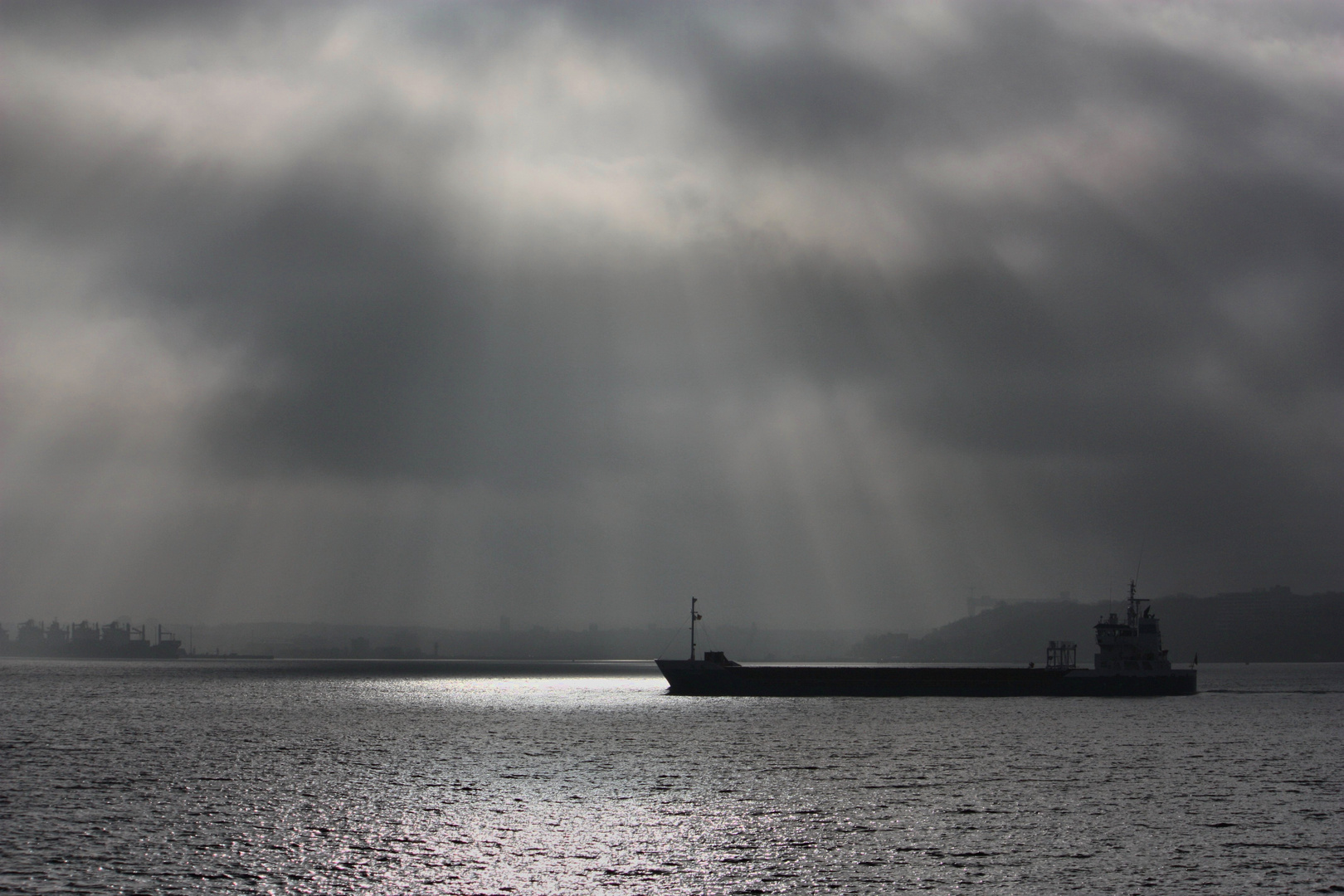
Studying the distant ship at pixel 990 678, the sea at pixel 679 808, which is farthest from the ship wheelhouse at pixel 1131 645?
the sea at pixel 679 808

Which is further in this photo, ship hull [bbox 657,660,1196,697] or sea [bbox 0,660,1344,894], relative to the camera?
ship hull [bbox 657,660,1196,697]

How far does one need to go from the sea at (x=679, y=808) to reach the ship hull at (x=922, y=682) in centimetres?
3549

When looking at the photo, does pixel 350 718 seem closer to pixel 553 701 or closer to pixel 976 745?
pixel 553 701

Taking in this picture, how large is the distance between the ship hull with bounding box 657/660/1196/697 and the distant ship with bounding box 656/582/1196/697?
11 centimetres

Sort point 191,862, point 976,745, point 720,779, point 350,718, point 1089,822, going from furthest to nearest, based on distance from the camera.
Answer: point 350,718 → point 976,745 → point 720,779 → point 1089,822 → point 191,862

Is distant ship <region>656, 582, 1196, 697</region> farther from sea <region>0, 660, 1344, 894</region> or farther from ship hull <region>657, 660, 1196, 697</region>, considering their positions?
sea <region>0, 660, 1344, 894</region>

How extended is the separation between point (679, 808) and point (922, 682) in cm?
10101

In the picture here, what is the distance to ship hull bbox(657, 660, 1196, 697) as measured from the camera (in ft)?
459

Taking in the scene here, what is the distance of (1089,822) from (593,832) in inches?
817

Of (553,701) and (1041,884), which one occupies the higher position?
(1041,884)

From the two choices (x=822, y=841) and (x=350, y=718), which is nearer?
(x=822, y=841)

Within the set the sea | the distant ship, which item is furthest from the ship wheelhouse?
the sea

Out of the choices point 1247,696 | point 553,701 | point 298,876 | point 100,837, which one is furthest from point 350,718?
point 1247,696

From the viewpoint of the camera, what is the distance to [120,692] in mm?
175750
